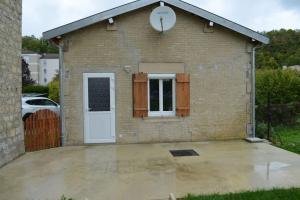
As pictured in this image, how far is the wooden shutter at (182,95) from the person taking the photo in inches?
441

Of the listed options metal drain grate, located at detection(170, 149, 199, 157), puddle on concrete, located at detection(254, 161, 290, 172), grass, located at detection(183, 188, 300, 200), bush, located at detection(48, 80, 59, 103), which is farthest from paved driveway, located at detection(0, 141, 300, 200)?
bush, located at detection(48, 80, 59, 103)

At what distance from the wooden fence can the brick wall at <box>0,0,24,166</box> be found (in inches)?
18.2

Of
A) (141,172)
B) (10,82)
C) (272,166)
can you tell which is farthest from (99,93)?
(272,166)

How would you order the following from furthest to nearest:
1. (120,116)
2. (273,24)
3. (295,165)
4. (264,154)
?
(273,24) < (120,116) < (264,154) < (295,165)

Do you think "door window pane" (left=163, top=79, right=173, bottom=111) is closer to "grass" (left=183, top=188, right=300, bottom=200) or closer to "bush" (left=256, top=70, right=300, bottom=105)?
"grass" (left=183, top=188, right=300, bottom=200)

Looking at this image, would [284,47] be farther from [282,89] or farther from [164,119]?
[164,119]

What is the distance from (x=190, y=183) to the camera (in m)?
6.50

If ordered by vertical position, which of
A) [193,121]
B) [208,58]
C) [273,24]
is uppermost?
[273,24]

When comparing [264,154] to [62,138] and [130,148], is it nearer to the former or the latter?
[130,148]

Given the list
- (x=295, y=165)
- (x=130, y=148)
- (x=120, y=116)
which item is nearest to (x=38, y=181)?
(x=130, y=148)

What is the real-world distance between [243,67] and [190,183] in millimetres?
6221

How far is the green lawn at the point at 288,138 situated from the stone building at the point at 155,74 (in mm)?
1108

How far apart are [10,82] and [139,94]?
382 cm

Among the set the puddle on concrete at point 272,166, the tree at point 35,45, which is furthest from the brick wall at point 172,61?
the tree at point 35,45
